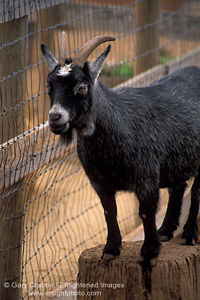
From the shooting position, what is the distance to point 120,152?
3658 millimetres

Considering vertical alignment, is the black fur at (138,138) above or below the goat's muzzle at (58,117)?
below

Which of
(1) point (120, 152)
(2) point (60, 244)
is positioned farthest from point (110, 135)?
(2) point (60, 244)

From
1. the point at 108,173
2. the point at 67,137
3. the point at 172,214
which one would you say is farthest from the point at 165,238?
the point at 67,137

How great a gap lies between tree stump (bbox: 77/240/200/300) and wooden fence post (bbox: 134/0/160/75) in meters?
3.47

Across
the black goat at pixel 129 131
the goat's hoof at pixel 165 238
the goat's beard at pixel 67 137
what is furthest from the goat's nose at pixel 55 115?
the goat's hoof at pixel 165 238

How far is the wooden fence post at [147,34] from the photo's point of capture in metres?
6.95

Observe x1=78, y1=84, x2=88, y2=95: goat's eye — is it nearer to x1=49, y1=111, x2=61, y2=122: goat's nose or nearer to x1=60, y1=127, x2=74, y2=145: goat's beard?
x1=49, y1=111, x2=61, y2=122: goat's nose

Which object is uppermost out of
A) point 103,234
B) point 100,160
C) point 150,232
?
point 100,160

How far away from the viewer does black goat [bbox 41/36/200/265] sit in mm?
3289

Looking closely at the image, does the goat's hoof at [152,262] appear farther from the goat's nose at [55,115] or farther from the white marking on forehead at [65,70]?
the white marking on forehead at [65,70]

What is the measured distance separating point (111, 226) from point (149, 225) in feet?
0.94

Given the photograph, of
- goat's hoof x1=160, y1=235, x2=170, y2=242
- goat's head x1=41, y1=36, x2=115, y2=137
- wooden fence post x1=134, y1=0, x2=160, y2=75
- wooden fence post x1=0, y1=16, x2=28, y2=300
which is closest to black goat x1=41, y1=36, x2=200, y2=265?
goat's head x1=41, y1=36, x2=115, y2=137

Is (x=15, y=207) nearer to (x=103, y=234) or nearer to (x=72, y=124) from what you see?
(x=72, y=124)

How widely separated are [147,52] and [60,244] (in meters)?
2.68
